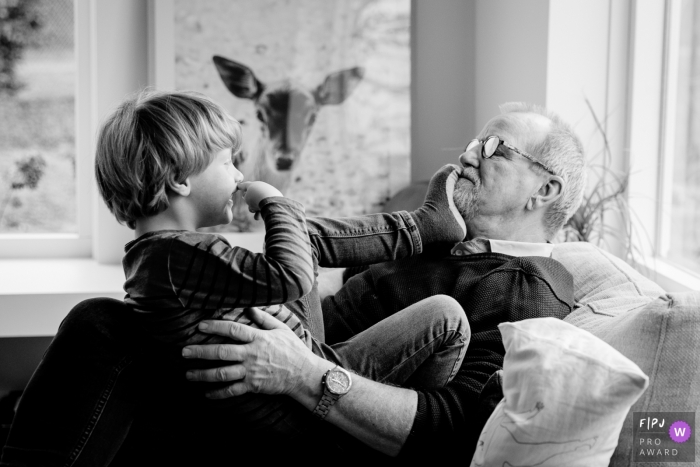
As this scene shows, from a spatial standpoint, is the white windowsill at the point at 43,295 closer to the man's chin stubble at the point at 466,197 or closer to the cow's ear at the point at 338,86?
the cow's ear at the point at 338,86

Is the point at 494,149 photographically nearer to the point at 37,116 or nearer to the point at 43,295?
the point at 43,295

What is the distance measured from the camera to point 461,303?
1.74 metres

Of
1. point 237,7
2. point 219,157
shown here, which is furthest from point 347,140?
point 219,157

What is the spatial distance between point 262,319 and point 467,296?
0.54 meters

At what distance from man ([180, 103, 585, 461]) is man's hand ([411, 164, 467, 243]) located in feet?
0.25

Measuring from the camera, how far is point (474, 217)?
75.5 inches

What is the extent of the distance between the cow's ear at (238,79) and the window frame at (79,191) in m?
0.56

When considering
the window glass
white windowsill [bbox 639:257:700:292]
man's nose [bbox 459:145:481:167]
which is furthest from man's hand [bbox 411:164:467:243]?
the window glass

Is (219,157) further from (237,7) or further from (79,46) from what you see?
(79,46)

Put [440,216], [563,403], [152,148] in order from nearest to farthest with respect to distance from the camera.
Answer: [563,403]
[152,148]
[440,216]

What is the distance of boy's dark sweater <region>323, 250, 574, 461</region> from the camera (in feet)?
4.79

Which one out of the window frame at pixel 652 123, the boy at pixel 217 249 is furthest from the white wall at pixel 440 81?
the boy at pixel 217 249

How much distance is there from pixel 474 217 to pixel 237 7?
4.88 feet

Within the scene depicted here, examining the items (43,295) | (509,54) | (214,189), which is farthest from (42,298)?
(509,54)
